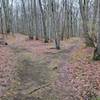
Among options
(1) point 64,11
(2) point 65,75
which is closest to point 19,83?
(2) point 65,75

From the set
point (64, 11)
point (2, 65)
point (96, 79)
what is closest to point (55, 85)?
point (96, 79)

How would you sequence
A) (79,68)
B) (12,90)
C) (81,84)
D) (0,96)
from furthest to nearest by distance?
(79,68) < (81,84) < (12,90) < (0,96)

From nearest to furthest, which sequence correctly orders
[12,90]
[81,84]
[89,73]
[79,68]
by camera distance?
[12,90], [81,84], [89,73], [79,68]

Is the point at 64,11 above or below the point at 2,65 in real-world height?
above

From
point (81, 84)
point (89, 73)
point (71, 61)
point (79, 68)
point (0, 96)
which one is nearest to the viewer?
point (0, 96)

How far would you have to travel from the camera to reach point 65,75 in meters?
11.7

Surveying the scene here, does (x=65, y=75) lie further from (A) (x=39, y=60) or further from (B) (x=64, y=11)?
(B) (x=64, y=11)

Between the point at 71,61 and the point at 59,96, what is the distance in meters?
5.87

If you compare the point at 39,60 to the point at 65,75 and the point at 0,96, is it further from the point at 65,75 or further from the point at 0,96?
the point at 0,96

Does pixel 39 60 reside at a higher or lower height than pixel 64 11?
lower

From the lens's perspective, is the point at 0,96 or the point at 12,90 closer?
the point at 0,96

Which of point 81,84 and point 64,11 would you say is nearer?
point 81,84

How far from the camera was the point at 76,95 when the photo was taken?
901 cm

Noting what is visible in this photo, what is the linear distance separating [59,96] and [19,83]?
208 centimetres
